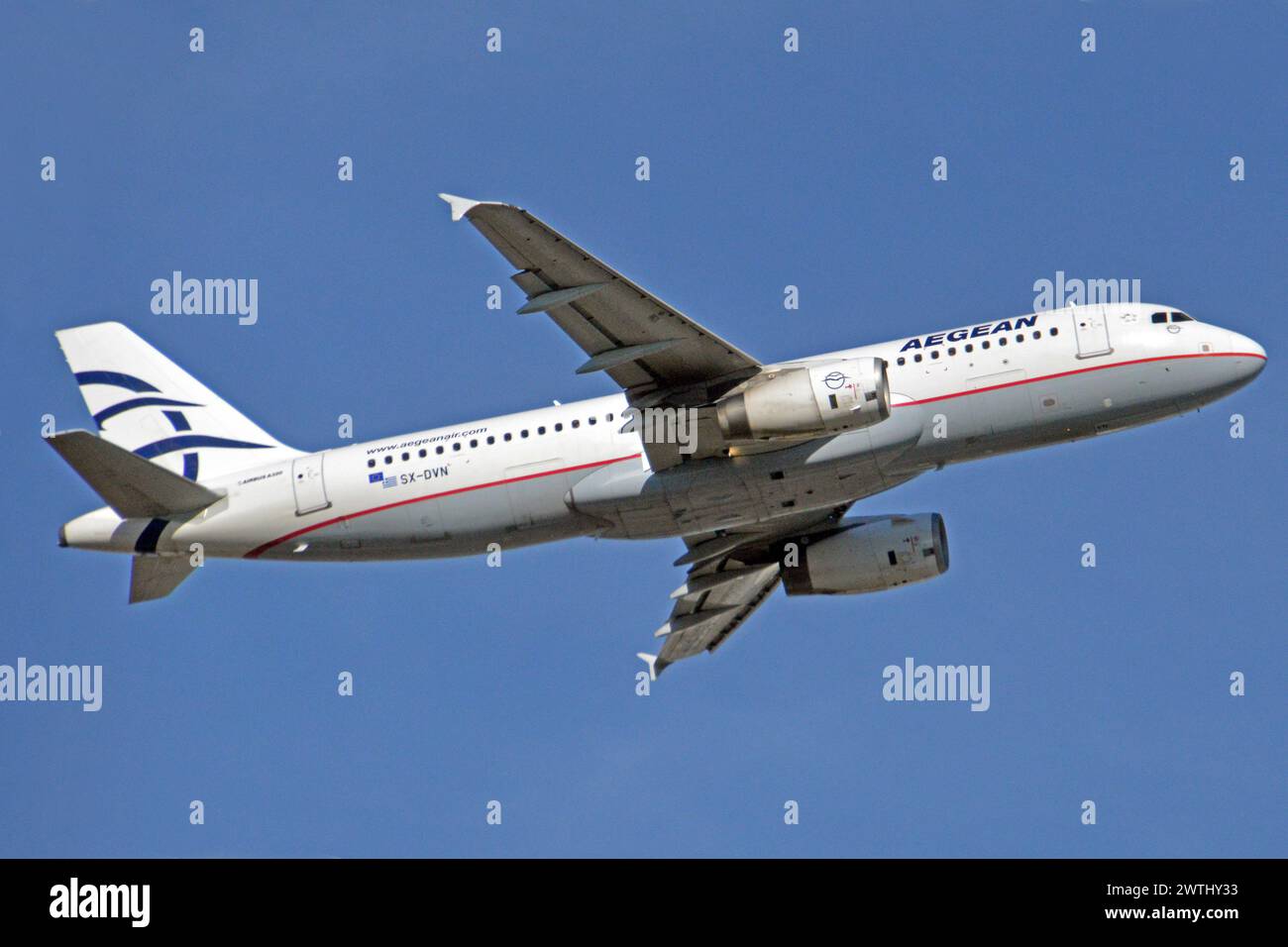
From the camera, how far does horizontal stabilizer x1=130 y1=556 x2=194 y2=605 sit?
46719 mm

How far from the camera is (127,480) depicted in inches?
1785

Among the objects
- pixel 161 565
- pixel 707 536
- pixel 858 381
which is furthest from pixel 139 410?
pixel 858 381

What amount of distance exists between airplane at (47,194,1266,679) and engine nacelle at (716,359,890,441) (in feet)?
0.16

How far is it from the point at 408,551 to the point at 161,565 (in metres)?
6.84

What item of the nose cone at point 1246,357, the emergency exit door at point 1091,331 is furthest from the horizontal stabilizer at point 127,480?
the nose cone at point 1246,357

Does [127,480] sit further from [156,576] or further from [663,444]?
[663,444]

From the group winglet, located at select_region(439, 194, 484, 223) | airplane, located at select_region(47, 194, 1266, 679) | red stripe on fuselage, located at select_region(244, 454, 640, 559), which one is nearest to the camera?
winglet, located at select_region(439, 194, 484, 223)

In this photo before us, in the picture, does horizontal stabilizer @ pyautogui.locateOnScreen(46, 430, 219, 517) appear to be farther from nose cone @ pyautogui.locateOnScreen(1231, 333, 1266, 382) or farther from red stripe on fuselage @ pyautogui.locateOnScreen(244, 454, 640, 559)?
nose cone @ pyautogui.locateOnScreen(1231, 333, 1266, 382)

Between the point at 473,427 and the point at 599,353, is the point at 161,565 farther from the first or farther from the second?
the point at 599,353

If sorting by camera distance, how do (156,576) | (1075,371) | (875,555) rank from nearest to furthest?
(1075,371), (156,576), (875,555)

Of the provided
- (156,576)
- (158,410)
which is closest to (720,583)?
(156,576)

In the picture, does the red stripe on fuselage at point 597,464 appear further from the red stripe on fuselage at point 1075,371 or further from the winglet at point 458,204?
the winglet at point 458,204

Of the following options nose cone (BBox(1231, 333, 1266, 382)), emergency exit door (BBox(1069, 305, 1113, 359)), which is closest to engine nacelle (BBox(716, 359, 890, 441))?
emergency exit door (BBox(1069, 305, 1113, 359))

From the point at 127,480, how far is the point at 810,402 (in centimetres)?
1822
